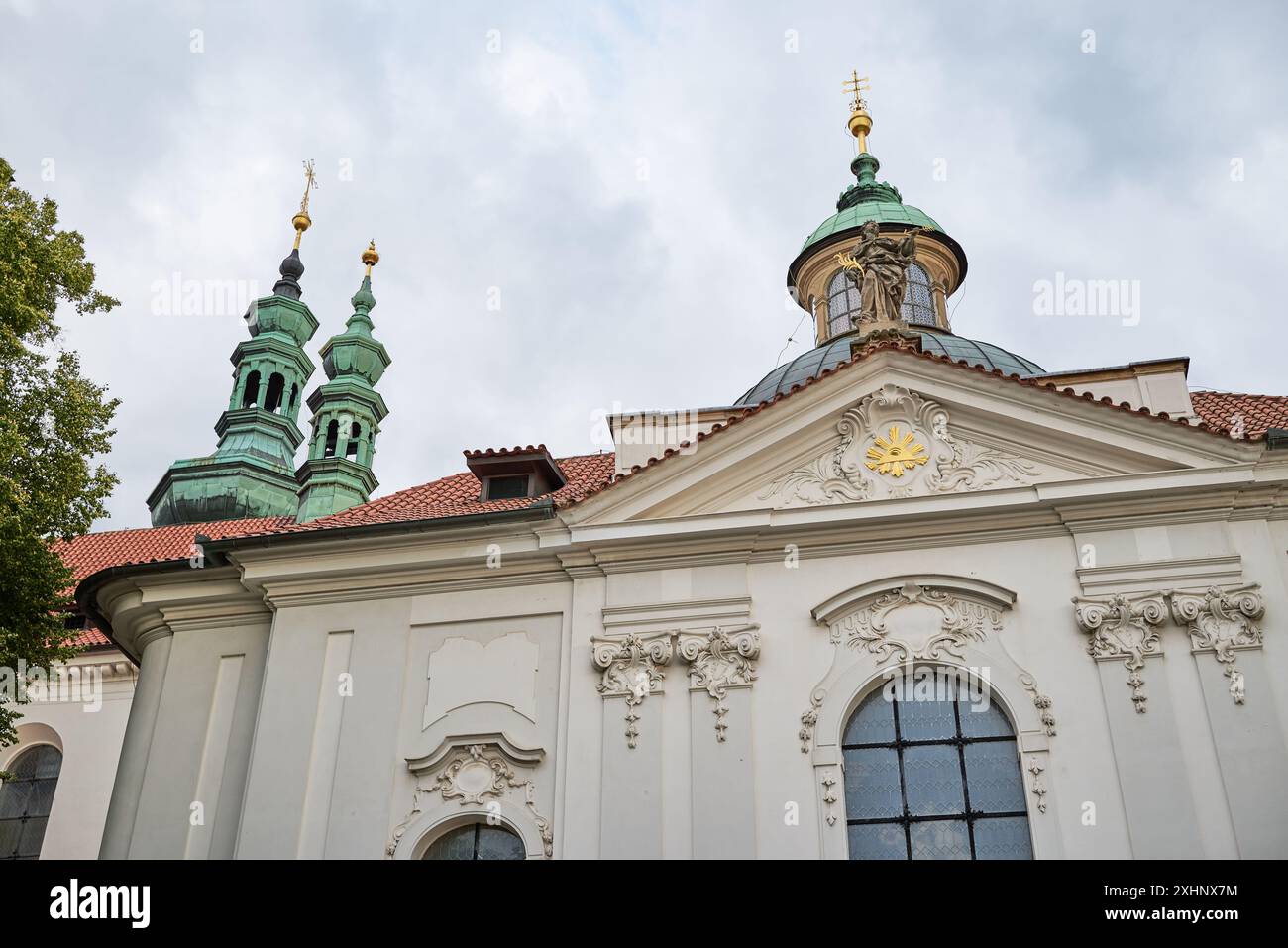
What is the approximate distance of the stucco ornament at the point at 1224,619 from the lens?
1173 centimetres

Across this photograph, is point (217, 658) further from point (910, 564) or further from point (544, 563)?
point (910, 564)

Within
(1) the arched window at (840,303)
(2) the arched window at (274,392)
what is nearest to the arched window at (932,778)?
(1) the arched window at (840,303)

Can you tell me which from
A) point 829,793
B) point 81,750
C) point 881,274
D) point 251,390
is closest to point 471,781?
point 829,793

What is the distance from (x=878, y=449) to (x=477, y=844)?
18.9ft

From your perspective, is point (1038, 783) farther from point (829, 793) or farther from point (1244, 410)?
point (1244, 410)

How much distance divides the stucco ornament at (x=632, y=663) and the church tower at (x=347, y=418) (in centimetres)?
2047

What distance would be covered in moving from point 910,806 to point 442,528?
5.62 meters

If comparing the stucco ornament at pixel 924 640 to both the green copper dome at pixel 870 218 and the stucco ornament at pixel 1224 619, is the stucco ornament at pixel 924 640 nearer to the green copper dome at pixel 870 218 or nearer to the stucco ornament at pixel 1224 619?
the stucco ornament at pixel 1224 619

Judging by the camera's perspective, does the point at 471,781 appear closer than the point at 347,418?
Yes

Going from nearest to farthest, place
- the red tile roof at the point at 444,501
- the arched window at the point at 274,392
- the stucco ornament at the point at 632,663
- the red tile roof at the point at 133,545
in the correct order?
the stucco ornament at the point at 632,663 → the red tile roof at the point at 444,501 → the red tile roof at the point at 133,545 → the arched window at the point at 274,392

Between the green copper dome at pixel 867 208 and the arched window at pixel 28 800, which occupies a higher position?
the green copper dome at pixel 867 208

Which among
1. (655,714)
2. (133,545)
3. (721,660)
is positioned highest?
(133,545)

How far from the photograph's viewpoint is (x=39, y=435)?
46.4ft
